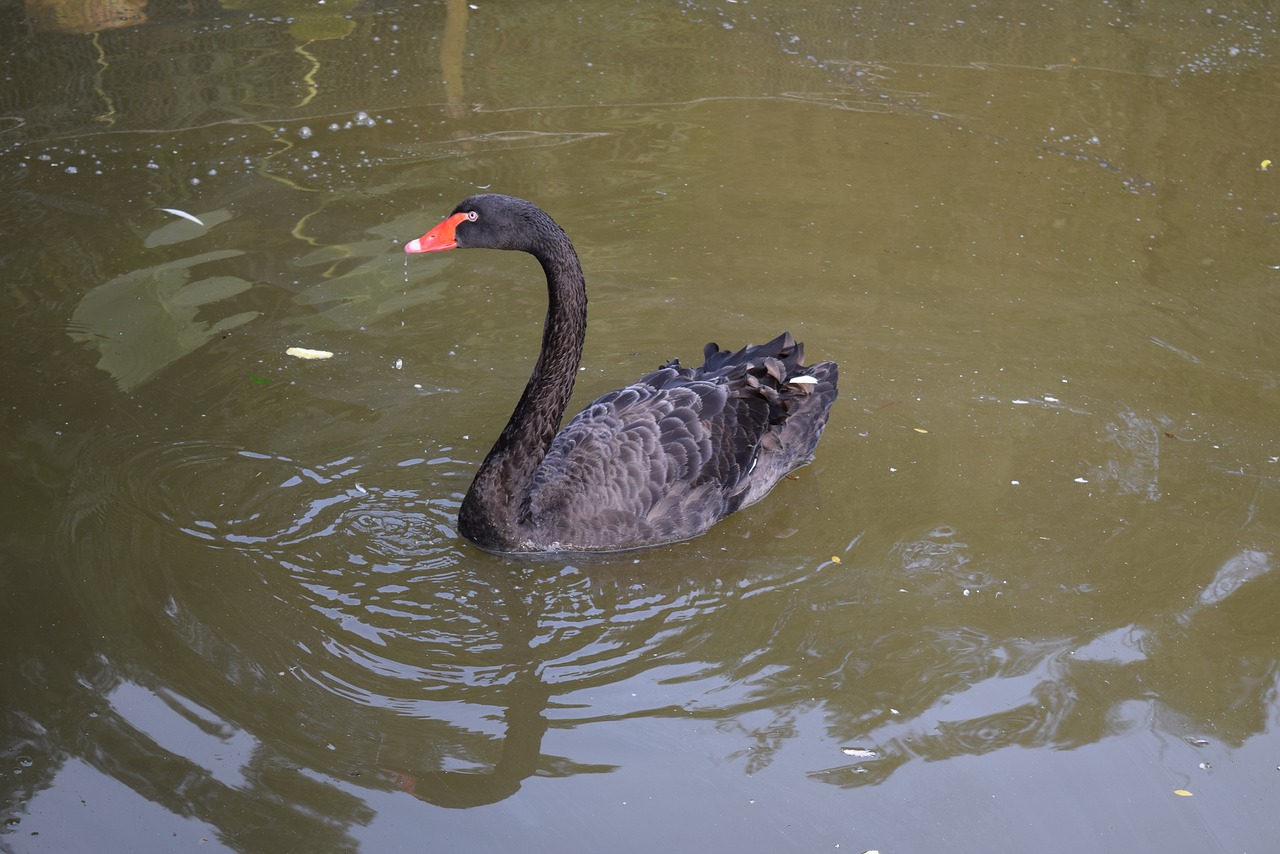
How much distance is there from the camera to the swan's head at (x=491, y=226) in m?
3.99

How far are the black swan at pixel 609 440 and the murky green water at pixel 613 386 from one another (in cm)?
14

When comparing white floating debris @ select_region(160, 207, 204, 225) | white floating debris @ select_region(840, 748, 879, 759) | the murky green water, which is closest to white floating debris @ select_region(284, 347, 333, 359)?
the murky green water

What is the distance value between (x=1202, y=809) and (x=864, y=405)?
2156 mm

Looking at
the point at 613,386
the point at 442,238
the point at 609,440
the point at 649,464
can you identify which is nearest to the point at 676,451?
the point at 649,464

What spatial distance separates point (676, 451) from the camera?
4379mm

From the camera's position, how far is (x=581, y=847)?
10.4 feet

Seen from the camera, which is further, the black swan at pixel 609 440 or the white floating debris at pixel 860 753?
the black swan at pixel 609 440

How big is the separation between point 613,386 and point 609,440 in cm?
89

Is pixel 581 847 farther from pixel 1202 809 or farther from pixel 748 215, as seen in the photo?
pixel 748 215

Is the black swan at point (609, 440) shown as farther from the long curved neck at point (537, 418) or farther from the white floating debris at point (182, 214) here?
the white floating debris at point (182, 214)

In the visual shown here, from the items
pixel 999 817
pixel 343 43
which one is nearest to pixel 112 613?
pixel 999 817

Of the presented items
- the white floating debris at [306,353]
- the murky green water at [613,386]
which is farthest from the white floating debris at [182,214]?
the white floating debris at [306,353]

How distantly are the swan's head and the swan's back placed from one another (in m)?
0.76

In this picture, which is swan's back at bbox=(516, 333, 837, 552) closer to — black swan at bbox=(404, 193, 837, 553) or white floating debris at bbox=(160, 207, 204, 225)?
black swan at bbox=(404, 193, 837, 553)
